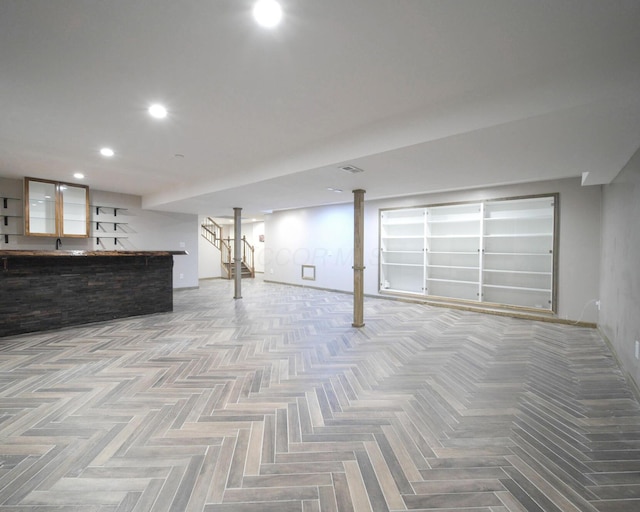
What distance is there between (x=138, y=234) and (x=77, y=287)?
318cm

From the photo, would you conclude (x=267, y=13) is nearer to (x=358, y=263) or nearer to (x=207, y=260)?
(x=358, y=263)

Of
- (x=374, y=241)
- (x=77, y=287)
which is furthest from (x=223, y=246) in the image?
(x=77, y=287)

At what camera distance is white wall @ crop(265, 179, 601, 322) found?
15.3 feet

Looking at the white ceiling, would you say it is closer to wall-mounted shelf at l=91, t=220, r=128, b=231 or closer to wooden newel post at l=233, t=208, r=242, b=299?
wall-mounted shelf at l=91, t=220, r=128, b=231

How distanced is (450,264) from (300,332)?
12.8 ft

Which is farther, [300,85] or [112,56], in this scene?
[300,85]

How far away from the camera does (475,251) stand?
595cm

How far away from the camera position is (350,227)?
7.63 metres

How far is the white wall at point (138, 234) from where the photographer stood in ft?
19.3

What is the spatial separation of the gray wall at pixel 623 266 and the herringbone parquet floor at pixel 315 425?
0.30 meters

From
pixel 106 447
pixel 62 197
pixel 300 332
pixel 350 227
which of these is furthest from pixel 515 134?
pixel 62 197

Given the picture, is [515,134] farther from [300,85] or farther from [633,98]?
[300,85]

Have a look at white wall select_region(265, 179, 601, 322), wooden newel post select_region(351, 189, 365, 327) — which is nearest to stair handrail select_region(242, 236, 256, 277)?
white wall select_region(265, 179, 601, 322)

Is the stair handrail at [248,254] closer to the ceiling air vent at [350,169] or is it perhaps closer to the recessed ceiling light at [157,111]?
the ceiling air vent at [350,169]
